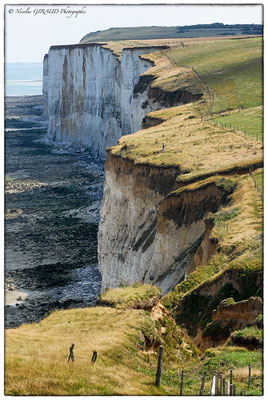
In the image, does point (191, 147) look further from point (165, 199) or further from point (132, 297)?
point (132, 297)

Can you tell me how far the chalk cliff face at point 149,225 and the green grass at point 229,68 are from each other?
13458mm

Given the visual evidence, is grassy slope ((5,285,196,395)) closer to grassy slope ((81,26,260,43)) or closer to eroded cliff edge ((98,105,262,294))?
eroded cliff edge ((98,105,262,294))

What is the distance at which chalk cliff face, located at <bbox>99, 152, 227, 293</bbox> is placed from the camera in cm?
3575

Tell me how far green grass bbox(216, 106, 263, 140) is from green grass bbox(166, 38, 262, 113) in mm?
2827

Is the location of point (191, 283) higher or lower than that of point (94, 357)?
lower

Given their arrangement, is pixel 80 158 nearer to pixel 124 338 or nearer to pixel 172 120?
pixel 172 120

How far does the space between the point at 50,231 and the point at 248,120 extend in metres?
23.1

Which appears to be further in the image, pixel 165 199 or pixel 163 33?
pixel 163 33

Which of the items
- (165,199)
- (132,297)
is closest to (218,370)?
(132,297)

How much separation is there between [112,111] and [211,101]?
43055 mm

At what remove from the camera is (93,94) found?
113 m

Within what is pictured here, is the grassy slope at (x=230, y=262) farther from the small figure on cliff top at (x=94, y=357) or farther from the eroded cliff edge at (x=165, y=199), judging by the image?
the small figure on cliff top at (x=94, y=357)

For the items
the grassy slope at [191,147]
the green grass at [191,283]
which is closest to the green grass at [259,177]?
the grassy slope at [191,147]

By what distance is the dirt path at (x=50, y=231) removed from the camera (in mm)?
48875
